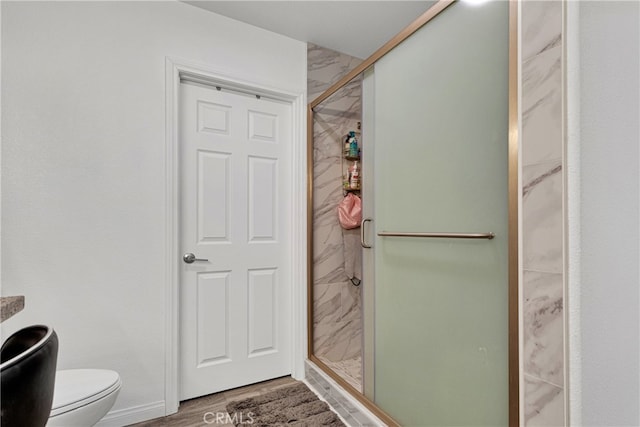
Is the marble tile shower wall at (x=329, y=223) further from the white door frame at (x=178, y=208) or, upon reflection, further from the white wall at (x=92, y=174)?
the white wall at (x=92, y=174)

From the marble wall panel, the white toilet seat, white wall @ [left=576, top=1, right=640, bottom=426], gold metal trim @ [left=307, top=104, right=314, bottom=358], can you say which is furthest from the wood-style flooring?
white wall @ [left=576, top=1, right=640, bottom=426]

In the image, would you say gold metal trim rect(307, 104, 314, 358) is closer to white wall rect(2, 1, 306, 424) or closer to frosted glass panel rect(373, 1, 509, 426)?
frosted glass panel rect(373, 1, 509, 426)

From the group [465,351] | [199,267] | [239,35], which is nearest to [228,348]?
[199,267]

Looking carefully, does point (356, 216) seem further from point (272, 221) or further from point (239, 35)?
point (239, 35)

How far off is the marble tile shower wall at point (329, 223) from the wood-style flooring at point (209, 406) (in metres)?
0.41

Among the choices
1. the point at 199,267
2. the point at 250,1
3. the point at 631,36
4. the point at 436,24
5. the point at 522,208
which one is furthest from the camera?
the point at 199,267

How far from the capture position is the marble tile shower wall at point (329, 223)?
2400mm

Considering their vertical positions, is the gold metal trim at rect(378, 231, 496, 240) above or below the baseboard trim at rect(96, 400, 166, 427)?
above

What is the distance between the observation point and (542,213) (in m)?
0.91

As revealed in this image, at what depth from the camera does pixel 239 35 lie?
2152mm

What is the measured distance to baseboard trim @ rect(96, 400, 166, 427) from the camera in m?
1.75

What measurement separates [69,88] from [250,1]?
1130mm

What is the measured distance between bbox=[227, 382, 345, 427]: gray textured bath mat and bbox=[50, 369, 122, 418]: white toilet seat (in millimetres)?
737

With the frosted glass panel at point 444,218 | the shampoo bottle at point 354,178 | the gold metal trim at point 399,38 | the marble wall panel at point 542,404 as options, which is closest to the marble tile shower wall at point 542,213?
the marble wall panel at point 542,404
